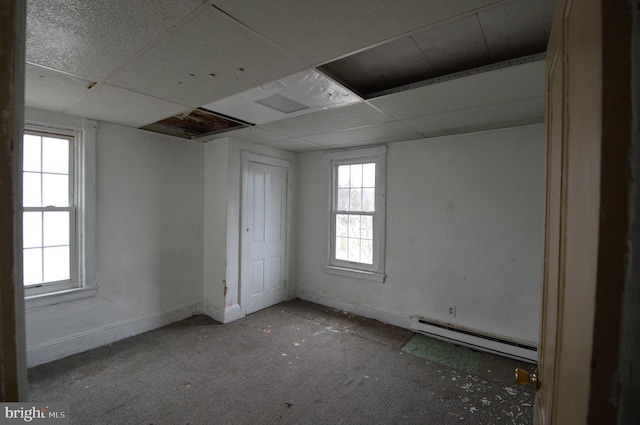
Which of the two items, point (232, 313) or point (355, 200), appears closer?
point (232, 313)

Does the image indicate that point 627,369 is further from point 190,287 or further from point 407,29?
point 190,287

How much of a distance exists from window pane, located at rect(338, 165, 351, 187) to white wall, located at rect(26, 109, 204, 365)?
195 centimetres

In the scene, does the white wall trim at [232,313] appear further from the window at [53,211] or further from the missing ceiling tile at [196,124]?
the missing ceiling tile at [196,124]

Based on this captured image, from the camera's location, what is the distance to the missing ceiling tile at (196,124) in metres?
2.82

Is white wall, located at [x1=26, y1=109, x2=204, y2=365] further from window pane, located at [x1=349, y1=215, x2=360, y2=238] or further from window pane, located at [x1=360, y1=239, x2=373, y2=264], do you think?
window pane, located at [x1=360, y1=239, x2=373, y2=264]

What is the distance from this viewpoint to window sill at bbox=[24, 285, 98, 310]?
2554 millimetres

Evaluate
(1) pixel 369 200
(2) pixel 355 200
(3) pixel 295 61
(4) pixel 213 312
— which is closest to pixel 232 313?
(4) pixel 213 312

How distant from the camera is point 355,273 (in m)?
3.97

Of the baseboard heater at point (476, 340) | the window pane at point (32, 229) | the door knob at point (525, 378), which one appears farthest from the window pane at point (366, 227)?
the window pane at point (32, 229)

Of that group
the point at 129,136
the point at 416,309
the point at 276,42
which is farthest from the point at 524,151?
the point at 129,136

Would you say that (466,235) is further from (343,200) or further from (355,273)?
(343,200)

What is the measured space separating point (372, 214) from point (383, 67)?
7.19 feet

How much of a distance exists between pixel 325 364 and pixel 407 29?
9.02 feet

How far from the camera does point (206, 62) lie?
168 centimetres
